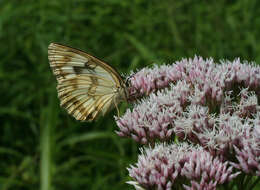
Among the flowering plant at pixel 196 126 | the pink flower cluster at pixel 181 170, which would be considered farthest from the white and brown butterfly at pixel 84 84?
the pink flower cluster at pixel 181 170

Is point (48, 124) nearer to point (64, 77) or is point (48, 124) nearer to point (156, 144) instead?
point (64, 77)

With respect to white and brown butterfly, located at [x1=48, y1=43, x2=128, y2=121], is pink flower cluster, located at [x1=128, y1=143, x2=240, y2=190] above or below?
below

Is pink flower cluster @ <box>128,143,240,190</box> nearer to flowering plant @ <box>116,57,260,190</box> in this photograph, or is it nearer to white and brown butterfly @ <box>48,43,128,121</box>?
flowering plant @ <box>116,57,260,190</box>

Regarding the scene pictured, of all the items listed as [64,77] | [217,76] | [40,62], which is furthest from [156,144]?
[40,62]

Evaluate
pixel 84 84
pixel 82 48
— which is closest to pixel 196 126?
pixel 84 84

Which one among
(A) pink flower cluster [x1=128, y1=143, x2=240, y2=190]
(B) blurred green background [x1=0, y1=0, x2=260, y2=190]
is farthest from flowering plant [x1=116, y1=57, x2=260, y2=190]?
(B) blurred green background [x1=0, y1=0, x2=260, y2=190]

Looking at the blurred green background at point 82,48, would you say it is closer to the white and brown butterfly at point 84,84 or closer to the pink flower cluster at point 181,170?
the white and brown butterfly at point 84,84

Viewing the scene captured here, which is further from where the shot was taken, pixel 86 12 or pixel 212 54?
pixel 86 12
